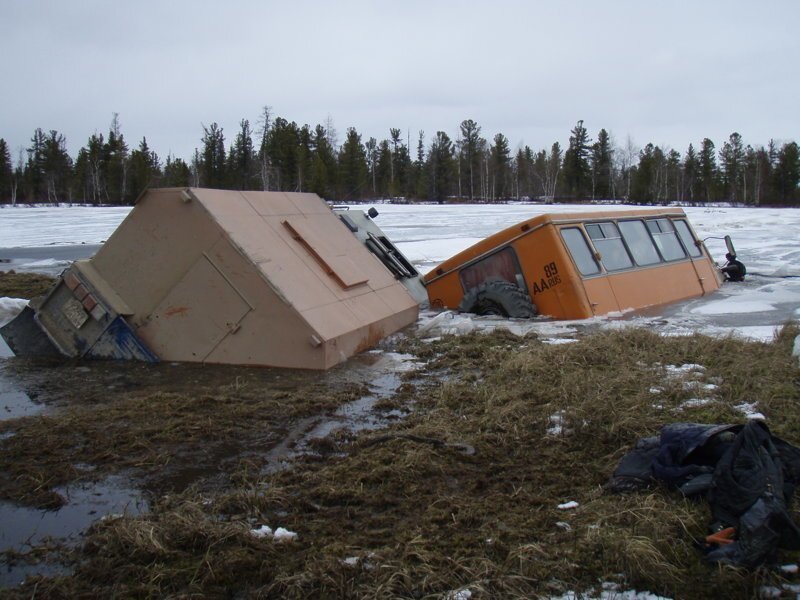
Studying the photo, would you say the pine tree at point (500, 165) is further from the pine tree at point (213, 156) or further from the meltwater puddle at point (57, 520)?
the meltwater puddle at point (57, 520)

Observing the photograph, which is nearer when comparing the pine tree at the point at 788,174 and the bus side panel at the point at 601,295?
the bus side panel at the point at 601,295

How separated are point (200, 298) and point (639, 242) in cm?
664

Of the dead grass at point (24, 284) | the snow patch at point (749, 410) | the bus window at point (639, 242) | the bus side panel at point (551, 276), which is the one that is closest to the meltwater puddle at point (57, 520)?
the snow patch at point (749, 410)

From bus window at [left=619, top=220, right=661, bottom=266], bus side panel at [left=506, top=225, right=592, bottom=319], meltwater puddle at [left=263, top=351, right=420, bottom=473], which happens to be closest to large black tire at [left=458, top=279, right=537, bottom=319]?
bus side panel at [left=506, top=225, right=592, bottom=319]

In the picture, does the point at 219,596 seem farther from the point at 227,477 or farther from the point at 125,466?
the point at 125,466

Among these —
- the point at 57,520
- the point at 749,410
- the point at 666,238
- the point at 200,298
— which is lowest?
the point at 57,520

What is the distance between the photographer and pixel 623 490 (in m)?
3.79

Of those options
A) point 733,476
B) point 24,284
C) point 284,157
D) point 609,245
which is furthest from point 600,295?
point 284,157

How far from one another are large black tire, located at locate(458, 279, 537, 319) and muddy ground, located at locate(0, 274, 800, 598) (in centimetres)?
211

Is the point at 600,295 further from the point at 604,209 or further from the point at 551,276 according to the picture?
the point at 604,209

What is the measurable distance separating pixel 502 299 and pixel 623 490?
5.86 meters

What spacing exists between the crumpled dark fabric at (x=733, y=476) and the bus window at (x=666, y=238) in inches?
301

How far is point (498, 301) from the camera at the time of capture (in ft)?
31.7

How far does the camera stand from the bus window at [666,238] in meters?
11.2
